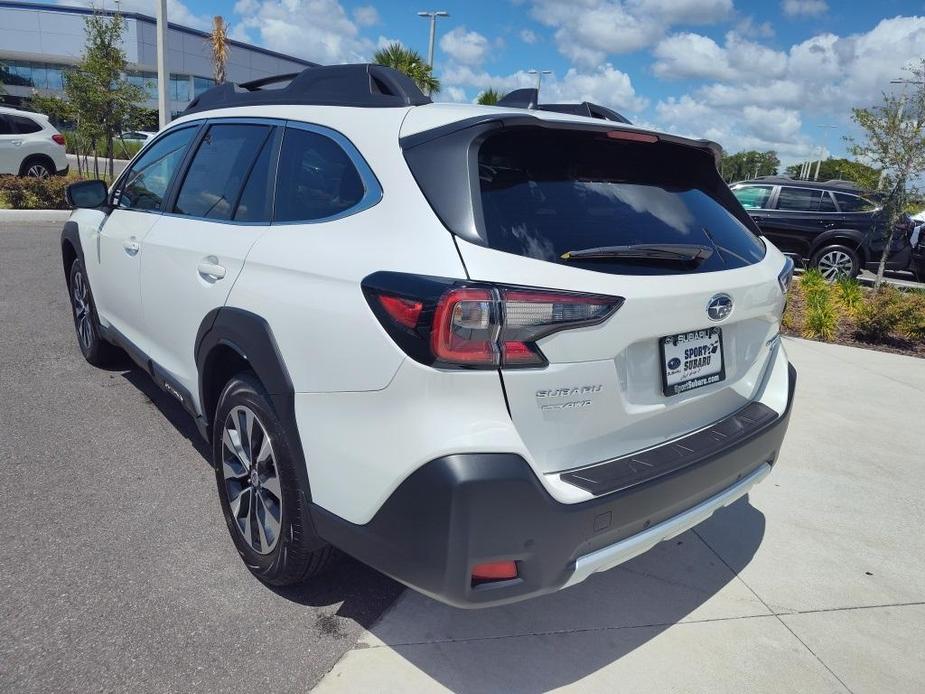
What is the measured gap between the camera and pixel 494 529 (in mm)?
1855

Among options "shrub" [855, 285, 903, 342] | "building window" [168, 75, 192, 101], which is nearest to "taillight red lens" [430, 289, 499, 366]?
"shrub" [855, 285, 903, 342]

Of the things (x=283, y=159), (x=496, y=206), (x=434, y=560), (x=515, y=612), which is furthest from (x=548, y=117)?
(x=515, y=612)

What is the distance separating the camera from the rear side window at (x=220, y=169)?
2947 millimetres

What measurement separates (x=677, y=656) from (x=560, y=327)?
1.41 meters

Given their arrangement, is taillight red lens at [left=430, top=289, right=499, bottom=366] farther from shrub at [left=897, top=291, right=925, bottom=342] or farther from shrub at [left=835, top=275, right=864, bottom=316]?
shrub at [left=835, top=275, right=864, bottom=316]

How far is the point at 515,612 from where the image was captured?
2.69 m

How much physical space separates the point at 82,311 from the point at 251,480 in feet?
10.5

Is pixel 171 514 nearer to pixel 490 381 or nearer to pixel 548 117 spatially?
pixel 490 381

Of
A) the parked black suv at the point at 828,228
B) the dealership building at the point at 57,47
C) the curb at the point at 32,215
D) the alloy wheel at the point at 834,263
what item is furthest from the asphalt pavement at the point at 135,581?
the dealership building at the point at 57,47

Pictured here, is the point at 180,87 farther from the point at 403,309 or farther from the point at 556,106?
the point at 403,309

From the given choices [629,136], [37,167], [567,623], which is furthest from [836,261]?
[37,167]

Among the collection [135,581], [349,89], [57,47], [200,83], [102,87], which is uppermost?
[57,47]

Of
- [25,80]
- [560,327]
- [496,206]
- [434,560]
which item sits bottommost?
[434,560]

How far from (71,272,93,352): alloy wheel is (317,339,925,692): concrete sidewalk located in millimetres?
3485
